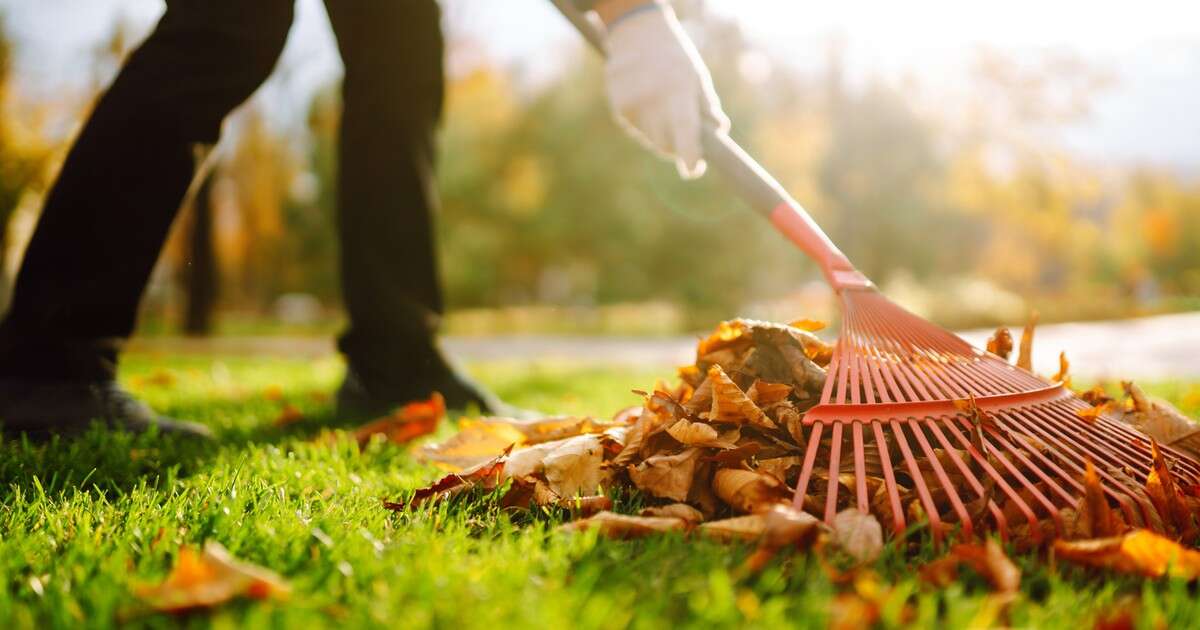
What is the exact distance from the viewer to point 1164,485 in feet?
4.41

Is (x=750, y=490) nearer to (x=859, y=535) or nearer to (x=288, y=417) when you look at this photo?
(x=859, y=535)

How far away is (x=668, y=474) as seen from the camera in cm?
144

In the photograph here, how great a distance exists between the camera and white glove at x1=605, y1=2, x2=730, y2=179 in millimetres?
1920

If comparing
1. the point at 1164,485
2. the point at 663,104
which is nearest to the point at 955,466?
the point at 1164,485

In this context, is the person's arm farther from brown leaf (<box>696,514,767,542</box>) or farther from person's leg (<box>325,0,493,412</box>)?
brown leaf (<box>696,514,767,542</box>)

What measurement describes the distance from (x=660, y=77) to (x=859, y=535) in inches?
44.1

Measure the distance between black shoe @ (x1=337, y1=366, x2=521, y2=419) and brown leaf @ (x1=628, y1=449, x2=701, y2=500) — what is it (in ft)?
3.94

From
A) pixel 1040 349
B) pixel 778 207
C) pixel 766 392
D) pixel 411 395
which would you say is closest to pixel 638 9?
pixel 778 207

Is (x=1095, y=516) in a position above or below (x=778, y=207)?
below

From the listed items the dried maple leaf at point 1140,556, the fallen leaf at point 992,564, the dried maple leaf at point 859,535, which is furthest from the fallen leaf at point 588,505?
the dried maple leaf at point 1140,556

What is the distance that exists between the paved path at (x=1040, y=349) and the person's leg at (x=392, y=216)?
3904mm

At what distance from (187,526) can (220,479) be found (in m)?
0.31

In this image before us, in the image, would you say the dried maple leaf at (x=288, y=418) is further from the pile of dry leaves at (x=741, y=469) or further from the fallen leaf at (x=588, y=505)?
the fallen leaf at (x=588, y=505)

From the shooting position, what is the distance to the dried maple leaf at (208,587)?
0.91 m
